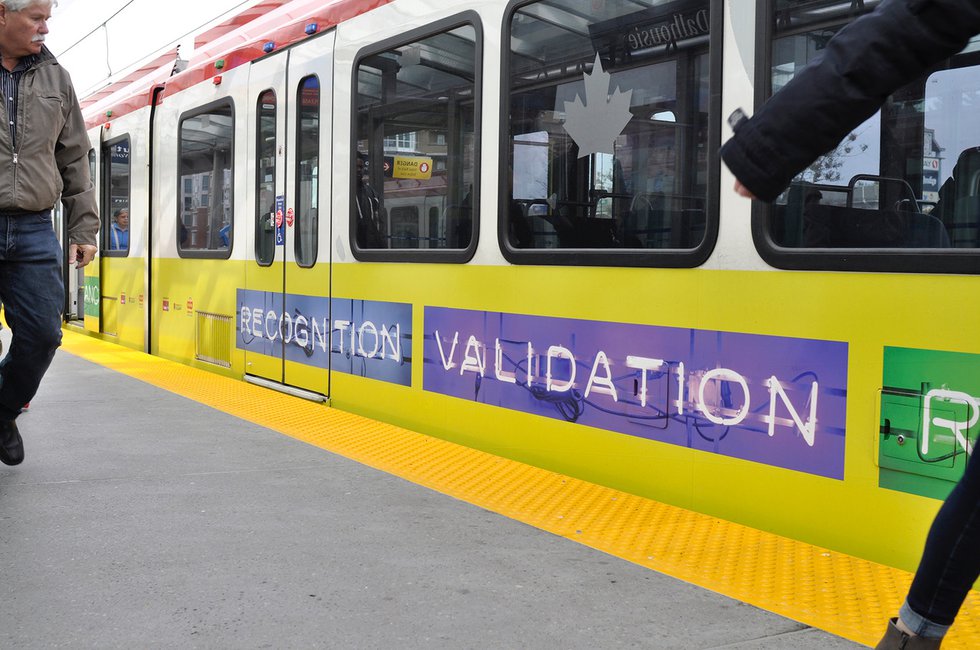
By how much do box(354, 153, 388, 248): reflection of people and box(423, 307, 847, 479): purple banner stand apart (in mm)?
828

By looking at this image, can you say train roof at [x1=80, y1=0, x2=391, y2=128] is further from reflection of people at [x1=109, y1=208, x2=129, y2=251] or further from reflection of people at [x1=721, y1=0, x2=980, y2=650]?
reflection of people at [x1=721, y1=0, x2=980, y2=650]

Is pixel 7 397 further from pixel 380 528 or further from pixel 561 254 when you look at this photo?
pixel 561 254

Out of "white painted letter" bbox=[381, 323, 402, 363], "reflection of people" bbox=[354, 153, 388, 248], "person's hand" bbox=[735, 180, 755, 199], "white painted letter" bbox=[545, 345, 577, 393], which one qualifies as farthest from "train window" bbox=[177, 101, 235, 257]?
"person's hand" bbox=[735, 180, 755, 199]

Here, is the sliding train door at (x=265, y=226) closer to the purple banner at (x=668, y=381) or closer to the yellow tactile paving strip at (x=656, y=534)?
the yellow tactile paving strip at (x=656, y=534)

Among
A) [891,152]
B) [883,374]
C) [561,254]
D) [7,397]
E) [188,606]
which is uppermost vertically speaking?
[891,152]

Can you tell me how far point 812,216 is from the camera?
310cm

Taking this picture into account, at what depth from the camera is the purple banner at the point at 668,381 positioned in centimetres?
307

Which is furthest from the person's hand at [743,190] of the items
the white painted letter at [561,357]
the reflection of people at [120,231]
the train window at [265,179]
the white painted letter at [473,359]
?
the reflection of people at [120,231]

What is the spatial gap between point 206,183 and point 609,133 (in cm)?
472

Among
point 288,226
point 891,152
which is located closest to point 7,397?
point 288,226

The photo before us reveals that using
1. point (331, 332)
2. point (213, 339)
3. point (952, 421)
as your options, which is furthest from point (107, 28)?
point (952, 421)

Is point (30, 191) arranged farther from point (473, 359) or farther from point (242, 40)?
point (242, 40)

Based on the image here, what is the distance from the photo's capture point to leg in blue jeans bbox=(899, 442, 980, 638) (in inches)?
72.3

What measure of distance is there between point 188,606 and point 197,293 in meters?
5.48
